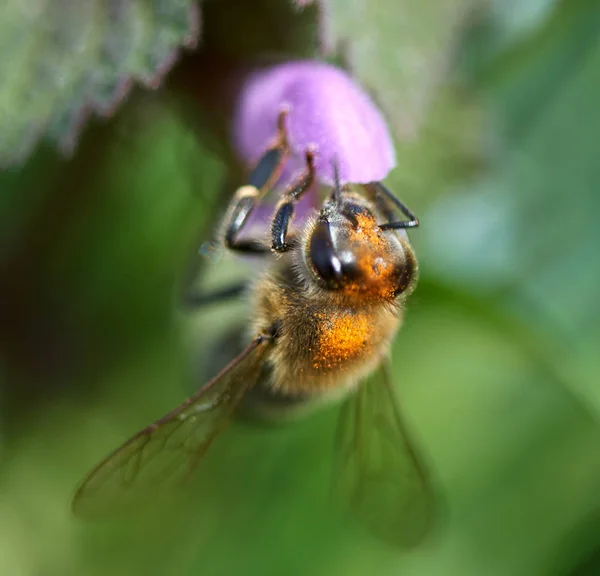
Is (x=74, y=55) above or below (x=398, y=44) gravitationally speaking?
below

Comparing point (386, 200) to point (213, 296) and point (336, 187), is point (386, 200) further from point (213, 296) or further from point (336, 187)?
point (213, 296)

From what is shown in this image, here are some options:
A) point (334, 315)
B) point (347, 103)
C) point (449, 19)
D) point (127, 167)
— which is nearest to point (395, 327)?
point (334, 315)

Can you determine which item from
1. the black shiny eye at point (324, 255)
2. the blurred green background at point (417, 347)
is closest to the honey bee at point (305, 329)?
the black shiny eye at point (324, 255)

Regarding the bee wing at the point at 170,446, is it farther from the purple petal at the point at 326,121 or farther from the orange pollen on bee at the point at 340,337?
the purple petal at the point at 326,121

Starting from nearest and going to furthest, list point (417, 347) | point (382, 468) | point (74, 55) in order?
point (74, 55), point (382, 468), point (417, 347)

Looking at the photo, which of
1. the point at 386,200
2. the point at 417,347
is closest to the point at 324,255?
the point at 386,200

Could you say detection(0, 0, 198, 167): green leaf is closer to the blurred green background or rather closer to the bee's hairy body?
the bee's hairy body

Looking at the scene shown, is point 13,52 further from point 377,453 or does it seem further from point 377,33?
point 377,453
